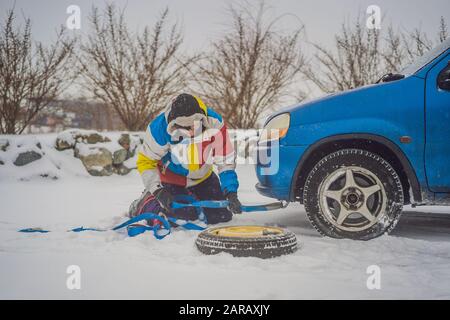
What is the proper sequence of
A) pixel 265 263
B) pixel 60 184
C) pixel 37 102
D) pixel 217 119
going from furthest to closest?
1. pixel 37 102
2. pixel 60 184
3. pixel 217 119
4. pixel 265 263

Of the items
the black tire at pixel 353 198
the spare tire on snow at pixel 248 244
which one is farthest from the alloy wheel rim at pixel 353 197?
the spare tire on snow at pixel 248 244

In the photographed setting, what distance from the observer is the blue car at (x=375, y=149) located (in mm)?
3033

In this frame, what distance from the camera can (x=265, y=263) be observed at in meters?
2.57

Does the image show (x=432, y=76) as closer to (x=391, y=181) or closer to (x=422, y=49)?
(x=391, y=181)

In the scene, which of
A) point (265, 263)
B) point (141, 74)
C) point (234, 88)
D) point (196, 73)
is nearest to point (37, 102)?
point (141, 74)

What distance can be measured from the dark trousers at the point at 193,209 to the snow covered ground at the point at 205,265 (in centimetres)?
21

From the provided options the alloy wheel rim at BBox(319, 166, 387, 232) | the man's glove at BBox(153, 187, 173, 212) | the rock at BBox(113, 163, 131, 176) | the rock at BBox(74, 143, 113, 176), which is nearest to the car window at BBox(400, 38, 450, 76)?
the alloy wheel rim at BBox(319, 166, 387, 232)

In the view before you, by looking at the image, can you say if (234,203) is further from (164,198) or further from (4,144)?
(4,144)

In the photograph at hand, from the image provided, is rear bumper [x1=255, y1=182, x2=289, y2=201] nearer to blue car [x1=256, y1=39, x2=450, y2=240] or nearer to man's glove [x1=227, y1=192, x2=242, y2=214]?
blue car [x1=256, y1=39, x2=450, y2=240]

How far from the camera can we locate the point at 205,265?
2521mm

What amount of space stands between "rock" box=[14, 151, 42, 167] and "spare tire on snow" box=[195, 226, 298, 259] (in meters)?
5.57

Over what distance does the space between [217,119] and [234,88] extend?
17.5 feet

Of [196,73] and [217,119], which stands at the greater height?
[196,73]

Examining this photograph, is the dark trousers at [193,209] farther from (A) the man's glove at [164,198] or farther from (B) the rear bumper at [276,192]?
(B) the rear bumper at [276,192]
